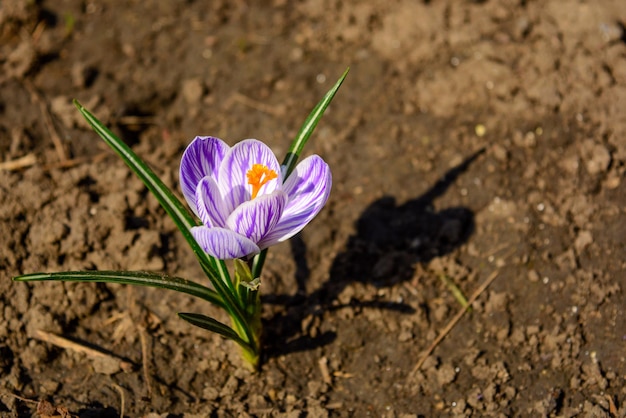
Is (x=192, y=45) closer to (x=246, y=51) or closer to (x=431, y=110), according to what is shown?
(x=246, y=51)

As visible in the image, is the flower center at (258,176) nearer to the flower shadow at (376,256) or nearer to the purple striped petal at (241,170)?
the purple striped petal at (241,170)

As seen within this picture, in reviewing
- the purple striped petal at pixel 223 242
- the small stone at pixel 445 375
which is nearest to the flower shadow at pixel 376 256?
the small stone at pixel 445 375

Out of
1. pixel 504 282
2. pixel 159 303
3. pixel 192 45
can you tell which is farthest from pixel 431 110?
pixel 159 303

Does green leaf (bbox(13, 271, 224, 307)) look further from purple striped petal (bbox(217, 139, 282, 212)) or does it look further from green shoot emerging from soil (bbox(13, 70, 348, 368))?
purple striped petal (bbox(217, 139, 282, 212))

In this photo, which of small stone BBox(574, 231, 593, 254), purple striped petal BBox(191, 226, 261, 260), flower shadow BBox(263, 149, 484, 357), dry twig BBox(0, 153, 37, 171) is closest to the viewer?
purple striped petal BBox(191, 226, 261, 260)

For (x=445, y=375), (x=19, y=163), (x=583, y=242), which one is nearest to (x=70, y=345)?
(x=19, y=163)

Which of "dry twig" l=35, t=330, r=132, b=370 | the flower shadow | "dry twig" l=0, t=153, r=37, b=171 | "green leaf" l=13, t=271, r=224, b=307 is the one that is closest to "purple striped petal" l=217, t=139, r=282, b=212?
"green leaf" l=13, t=271, r=224, b=307

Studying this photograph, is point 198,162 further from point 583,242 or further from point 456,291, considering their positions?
point 583,242
